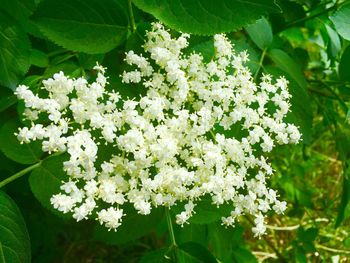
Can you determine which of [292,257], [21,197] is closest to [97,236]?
[21,197]

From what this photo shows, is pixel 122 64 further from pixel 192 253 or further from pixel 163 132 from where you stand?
pixel 192 253


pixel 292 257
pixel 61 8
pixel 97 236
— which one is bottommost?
pixel 292 257

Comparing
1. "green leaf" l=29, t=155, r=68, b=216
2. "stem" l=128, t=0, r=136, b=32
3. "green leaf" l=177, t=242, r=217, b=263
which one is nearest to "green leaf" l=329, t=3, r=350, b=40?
"stem" l=128, t=0, r=136, b=32

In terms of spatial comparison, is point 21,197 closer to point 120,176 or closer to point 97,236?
point 97,236

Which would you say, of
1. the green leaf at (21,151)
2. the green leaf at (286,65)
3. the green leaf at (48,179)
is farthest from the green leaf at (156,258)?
the green leaf at (286,65)

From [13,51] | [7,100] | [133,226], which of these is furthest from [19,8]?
[133,226]

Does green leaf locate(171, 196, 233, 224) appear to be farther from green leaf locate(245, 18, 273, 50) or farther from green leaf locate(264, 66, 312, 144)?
green leaf locate(245, 18, 273, 50)

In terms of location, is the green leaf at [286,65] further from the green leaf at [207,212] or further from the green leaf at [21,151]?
the green leaf at [21,151]
